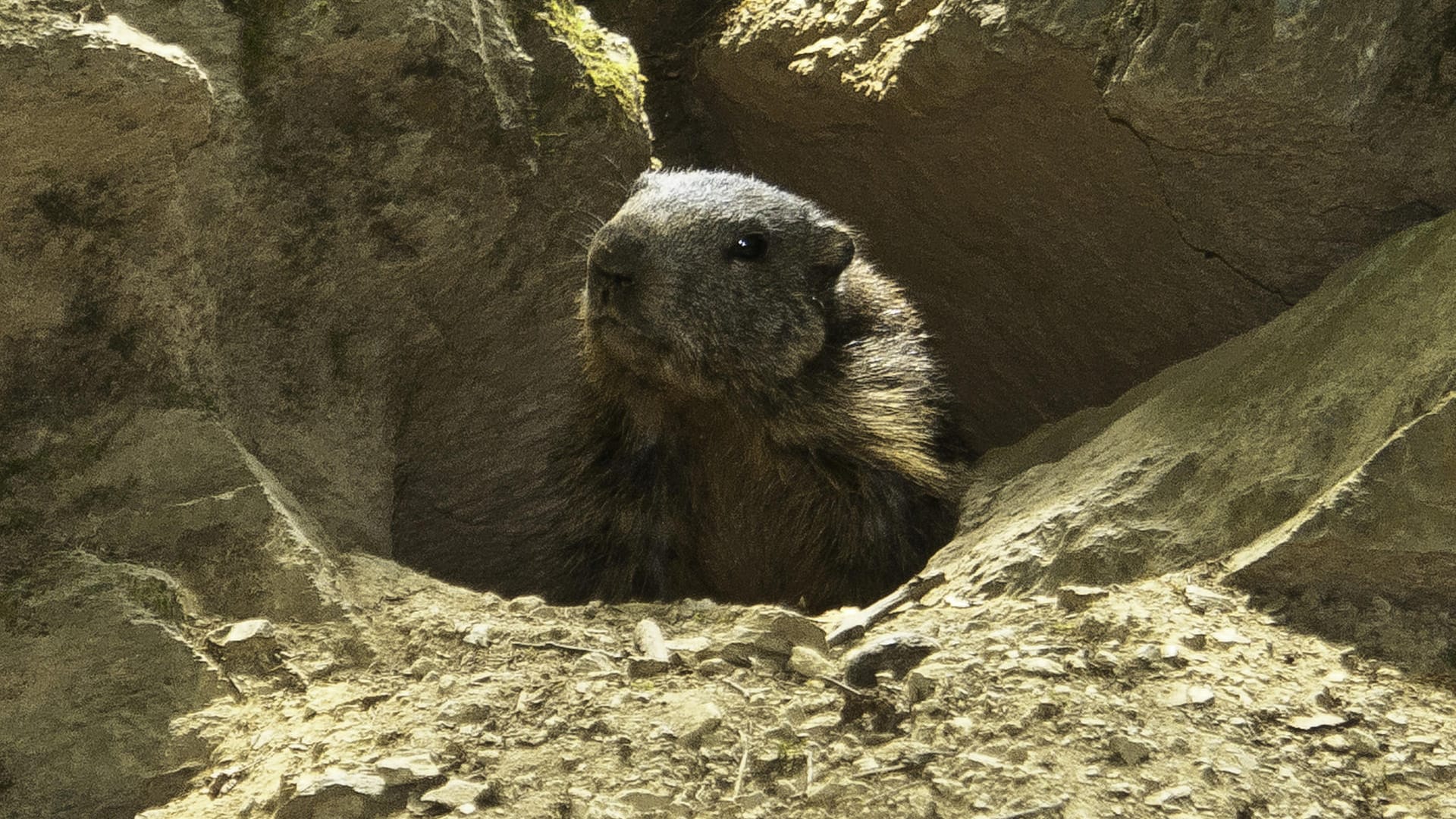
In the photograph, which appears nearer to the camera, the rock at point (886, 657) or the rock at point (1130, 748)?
the rock at point (1130, 748)

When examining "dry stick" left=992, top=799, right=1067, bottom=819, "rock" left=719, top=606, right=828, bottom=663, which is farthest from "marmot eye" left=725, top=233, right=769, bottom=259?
"dry stick" left=992, top=799, right=1067, bottom=819

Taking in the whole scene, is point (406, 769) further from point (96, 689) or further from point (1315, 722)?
point (1315, 722)

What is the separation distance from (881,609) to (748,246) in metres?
1.89

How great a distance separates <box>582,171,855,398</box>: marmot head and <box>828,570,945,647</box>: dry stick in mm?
1274

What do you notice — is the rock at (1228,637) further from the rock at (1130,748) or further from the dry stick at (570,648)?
the dry stick at (570,648)

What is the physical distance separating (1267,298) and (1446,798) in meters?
2.49

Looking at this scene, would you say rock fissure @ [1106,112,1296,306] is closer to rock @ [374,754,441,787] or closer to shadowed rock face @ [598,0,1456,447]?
shadowed rock face @ [598,0,1456,447]

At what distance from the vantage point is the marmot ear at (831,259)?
5.27 metres

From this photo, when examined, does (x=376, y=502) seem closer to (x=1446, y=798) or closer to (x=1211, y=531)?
(x=1211, y=531)

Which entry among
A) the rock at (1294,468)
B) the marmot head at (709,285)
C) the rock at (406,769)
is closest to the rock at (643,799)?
the rock at (406,769)

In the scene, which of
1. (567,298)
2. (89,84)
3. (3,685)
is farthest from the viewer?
(567,298)

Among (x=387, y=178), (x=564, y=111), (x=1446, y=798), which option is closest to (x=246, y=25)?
(x=387, y=178)

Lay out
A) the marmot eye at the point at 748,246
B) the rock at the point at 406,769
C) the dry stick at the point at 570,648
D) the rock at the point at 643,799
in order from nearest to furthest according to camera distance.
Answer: the rock at the point at 643,799, the rock at the point at 406,769, the dry stick at the point at 570,648, the marmot eye at the point at 748,246

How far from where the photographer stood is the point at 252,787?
2.94 metres
